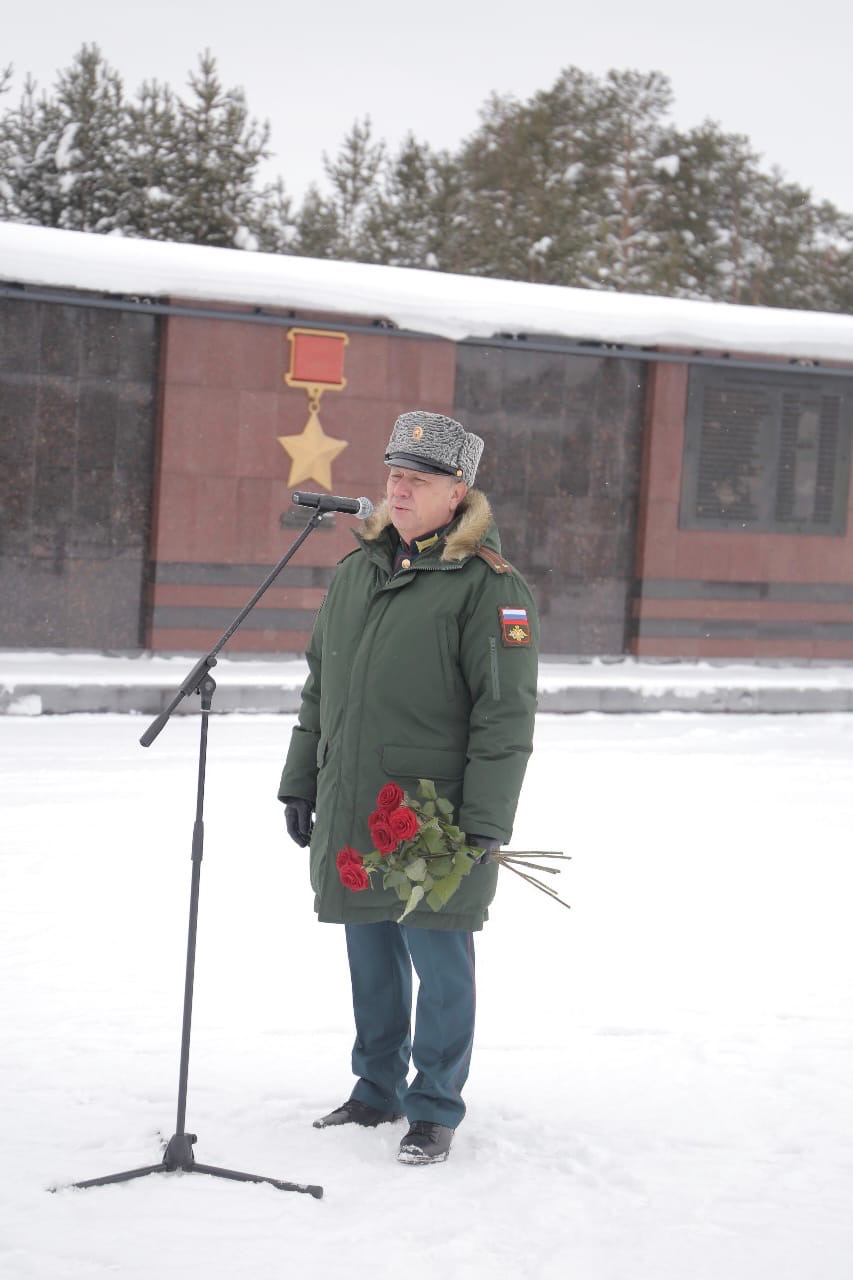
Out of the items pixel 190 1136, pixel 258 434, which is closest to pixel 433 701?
pixel 190 1136

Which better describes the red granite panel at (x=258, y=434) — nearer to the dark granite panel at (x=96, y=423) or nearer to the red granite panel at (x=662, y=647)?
the dark granite panel at (x=96, y=423)

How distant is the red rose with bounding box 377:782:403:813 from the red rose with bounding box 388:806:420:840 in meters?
0.05

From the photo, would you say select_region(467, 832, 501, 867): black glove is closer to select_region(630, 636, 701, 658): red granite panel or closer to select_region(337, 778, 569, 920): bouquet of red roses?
select_region(337, 778, 569, 920): bouquet of red roses

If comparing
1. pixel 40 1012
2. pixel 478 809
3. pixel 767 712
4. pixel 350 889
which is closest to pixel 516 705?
pixel 478 809

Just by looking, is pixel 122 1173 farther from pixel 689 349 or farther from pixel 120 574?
pixel 689 349

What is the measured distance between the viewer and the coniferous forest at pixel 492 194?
1112 inches

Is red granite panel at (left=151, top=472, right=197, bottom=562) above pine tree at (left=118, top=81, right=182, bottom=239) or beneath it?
beneath

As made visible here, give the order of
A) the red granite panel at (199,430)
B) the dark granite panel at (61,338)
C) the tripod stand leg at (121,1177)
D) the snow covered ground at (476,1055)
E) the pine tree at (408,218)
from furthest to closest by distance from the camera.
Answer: the pine tree at (408,218) → the red granite panel at (199,430) → the dark granite panel at (61,338) → the tripod stand leg at (121,1177) → the snow covered ground at (476,1055)

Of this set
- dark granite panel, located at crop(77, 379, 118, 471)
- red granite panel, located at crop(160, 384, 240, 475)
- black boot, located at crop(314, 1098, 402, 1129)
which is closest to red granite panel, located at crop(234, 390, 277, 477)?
red granite panel, located at crop(160, 384, 240, 475)

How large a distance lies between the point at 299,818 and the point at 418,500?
0.83 metres

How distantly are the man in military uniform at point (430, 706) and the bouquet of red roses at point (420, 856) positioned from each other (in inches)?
1.8

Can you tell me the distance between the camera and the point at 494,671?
3.46m

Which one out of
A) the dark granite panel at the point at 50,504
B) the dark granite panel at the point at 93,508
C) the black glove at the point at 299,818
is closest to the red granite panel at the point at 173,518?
the dark granite panel at the point at 93,508

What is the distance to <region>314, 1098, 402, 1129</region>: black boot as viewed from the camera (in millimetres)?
3748
